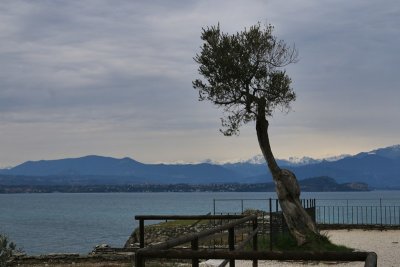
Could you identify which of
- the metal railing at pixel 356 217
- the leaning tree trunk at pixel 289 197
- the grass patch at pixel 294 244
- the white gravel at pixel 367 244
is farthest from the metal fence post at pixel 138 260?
the metal railing at pixel 356 217

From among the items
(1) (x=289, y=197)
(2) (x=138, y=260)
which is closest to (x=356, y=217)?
(1) (x=289, y=197)

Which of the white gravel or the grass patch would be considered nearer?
the white gravel

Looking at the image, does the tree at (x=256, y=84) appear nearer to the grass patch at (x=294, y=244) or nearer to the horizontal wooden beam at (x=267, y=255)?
the grass patch at (x=294, y=244)

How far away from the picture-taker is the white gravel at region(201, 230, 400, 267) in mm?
19094

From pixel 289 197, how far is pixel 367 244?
13.4 feet

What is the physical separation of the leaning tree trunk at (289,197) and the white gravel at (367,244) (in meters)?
1.99

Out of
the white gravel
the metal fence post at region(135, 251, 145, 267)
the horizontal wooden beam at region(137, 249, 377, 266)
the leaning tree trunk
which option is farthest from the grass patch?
the metal fence post at region(135, 251, 145, 267)

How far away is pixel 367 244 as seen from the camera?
25.3 m

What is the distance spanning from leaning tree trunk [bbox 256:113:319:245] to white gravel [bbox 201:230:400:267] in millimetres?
1994

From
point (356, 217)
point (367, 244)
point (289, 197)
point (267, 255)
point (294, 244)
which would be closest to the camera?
point (267, 255)

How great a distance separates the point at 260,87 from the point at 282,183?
3429mm

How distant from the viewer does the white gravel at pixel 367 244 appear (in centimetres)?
1909

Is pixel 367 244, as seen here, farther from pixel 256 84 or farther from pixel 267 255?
pixel 267 255

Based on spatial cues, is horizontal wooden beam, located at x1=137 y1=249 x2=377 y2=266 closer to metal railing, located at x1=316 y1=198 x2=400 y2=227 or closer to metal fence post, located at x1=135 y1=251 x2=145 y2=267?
metal fence post, located at x1=135 y1=251 x2=145 y2=267
